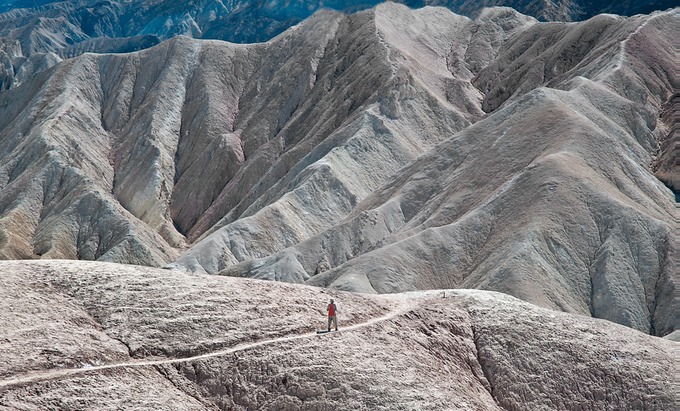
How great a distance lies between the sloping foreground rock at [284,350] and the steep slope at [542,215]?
1312 inches

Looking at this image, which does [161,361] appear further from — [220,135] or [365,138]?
[220,135]

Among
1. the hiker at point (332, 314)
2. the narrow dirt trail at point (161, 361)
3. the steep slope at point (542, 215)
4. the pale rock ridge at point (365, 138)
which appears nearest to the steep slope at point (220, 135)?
the pale rock ridge at point (365, 138)

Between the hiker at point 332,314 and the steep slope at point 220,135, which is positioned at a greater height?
the hiker at point 332,314

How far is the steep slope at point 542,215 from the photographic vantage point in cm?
6950

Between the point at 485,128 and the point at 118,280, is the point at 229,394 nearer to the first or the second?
the point at 118,280

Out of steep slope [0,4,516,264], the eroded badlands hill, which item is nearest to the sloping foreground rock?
the eroded badlands hill

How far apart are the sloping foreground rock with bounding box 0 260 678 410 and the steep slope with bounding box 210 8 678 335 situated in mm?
33336

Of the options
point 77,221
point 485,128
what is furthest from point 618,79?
point 77,221

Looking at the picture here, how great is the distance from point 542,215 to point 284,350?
48561 mm

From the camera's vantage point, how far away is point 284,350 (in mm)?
28500

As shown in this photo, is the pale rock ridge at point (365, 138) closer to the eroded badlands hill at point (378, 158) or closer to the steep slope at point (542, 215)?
the eroded badlands hill at point (378, 158)

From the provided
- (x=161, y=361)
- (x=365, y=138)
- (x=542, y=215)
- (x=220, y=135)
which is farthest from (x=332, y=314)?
(x=220, y=135)

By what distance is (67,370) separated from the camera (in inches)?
997

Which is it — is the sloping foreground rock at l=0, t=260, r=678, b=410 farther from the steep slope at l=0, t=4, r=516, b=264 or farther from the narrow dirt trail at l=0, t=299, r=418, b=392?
the steep slope at l=0, t=4, r=516, b=264
